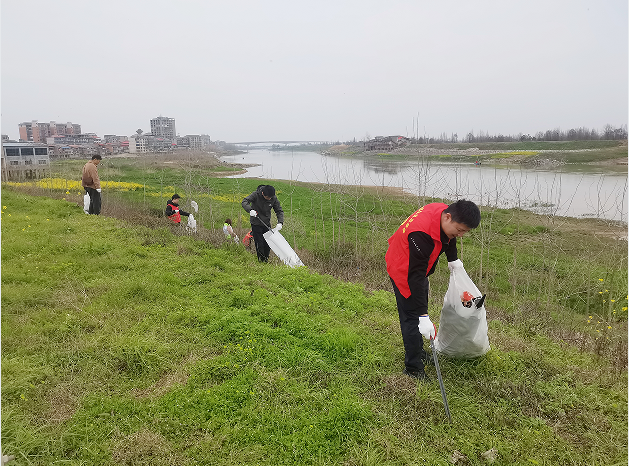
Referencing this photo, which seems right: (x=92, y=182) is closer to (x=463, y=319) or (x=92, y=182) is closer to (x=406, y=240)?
(x=406, y=240)

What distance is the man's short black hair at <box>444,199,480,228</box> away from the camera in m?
2.26

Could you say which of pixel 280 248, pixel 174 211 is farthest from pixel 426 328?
pixel 174 211

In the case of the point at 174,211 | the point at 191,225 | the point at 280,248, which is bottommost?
the point at 280,248

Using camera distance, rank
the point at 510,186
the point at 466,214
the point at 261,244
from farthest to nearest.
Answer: the point at 510,186
the point at 261,244
the point at 466,214

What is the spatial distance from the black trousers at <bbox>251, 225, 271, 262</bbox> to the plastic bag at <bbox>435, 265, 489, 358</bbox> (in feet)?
10.6

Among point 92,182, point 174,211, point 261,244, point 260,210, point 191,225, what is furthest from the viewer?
point 92,182

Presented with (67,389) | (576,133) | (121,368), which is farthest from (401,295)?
(576,133)

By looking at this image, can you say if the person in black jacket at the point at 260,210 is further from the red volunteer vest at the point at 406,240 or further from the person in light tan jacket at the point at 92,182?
the person in light tan jacket at the point at 92,182

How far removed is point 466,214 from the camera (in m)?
2.28

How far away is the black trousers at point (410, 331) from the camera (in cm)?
262

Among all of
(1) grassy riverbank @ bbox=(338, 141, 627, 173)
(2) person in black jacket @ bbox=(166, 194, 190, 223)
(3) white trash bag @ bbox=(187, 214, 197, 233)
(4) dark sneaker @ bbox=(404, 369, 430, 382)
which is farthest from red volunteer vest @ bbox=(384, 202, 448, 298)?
(1) grassy riverbank @ bbox=(338, 141, 627, 173)

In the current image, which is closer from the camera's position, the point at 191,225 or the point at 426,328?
the point at 426,328

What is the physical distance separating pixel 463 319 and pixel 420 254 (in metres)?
0.68

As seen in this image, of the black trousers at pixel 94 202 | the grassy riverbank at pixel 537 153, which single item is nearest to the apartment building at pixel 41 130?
the grassy riverbank at pixel 537 153
